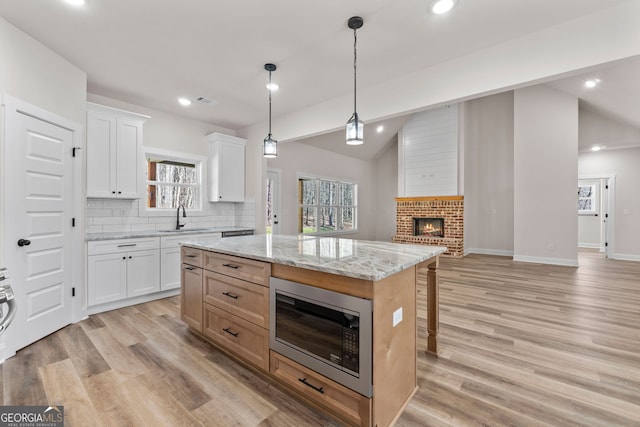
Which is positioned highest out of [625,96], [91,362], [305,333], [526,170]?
[625,96]

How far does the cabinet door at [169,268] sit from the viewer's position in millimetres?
3811

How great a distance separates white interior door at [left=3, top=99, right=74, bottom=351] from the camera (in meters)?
2.39

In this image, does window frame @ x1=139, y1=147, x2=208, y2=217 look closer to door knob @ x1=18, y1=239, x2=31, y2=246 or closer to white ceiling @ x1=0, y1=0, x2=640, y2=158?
white ceiling @ x1=0, y1=0, x2=640, y2=158

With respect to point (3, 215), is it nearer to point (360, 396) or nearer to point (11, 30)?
point (11, 30)

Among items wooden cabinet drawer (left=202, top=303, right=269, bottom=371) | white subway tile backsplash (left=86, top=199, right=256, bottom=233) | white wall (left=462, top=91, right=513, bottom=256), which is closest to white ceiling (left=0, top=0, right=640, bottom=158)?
white subway tile backsplash (left=86, top=199, right=256, bottom=233)

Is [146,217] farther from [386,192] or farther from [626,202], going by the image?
[626,202]

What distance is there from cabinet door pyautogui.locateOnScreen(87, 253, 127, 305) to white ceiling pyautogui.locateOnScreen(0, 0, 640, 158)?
2136mm

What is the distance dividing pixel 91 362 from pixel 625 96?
7.78m

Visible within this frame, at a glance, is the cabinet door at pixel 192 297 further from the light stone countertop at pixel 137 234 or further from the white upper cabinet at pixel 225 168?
the white upper cabinet at pixel 225 168

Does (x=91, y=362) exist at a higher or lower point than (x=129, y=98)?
lower

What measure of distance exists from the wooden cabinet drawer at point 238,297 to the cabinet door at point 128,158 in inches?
82.9

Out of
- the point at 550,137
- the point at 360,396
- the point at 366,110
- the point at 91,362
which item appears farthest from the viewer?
the point at 550,137

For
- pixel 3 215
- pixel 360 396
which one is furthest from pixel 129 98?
pixel 360 396

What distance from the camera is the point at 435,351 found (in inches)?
90.3
